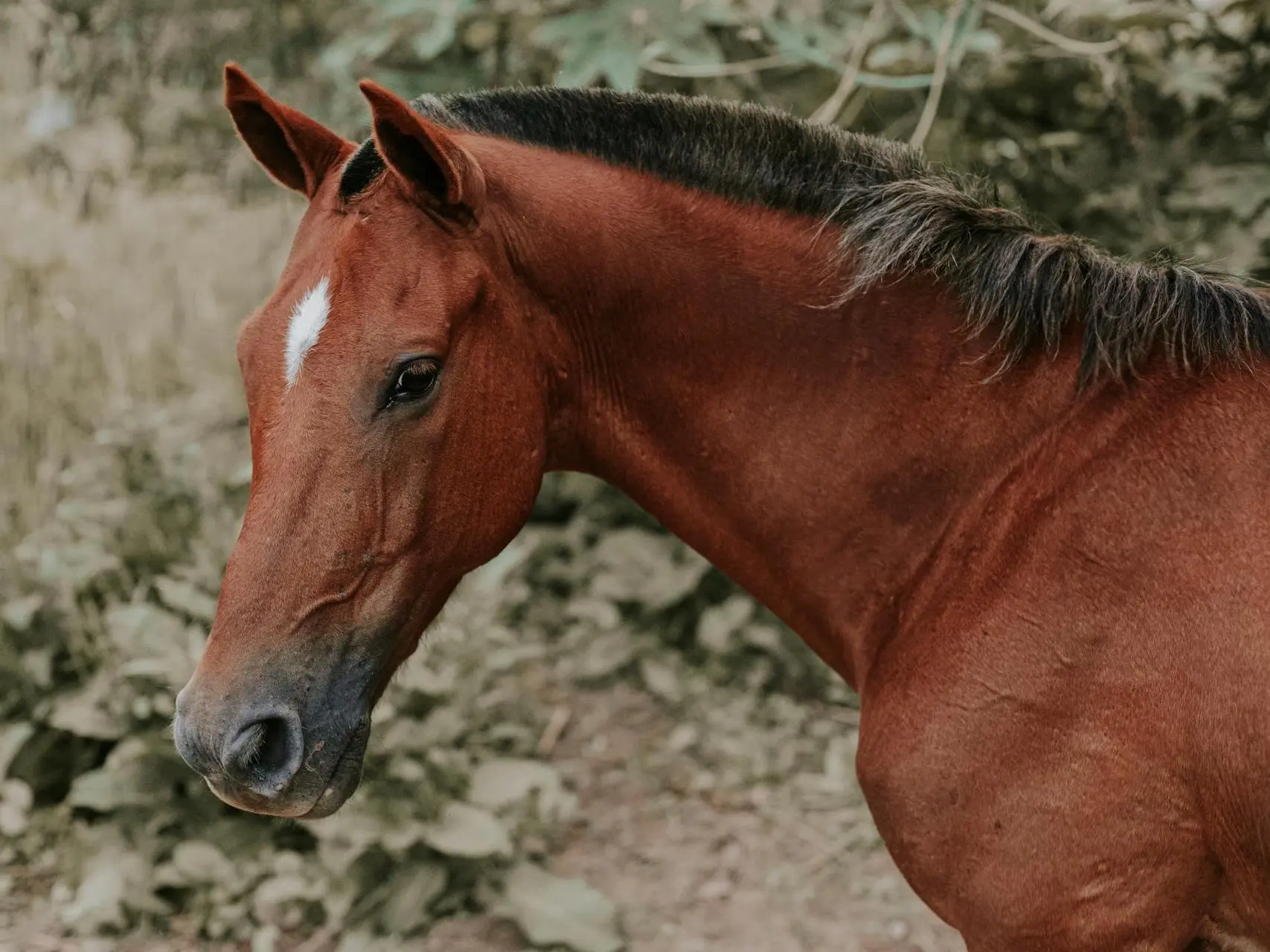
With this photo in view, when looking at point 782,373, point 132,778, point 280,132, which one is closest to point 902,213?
point 782,373

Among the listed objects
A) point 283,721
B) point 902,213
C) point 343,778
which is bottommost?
point 343,778

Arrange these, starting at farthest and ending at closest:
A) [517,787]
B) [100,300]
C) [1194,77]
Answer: [100,300] < [1194,77] < [517,787]

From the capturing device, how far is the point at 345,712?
75.4 inches

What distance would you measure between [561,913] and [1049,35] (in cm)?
310

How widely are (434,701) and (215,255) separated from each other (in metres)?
2.93

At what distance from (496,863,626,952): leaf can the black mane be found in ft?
6.79

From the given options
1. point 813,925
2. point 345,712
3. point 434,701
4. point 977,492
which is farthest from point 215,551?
point 977,492

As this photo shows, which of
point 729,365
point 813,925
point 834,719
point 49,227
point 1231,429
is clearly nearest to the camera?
point 1231,429

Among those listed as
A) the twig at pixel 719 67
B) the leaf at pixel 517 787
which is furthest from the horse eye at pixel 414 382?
the leaf at pixel 517 787

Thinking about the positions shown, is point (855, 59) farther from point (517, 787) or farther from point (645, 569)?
point (517, 787)

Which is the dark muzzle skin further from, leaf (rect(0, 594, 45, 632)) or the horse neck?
leaf (rect(0, 594, 45, 632))

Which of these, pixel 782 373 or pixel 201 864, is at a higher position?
pixel 782 373

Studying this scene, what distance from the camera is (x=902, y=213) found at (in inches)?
80.3

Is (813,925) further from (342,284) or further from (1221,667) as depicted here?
(342,284)
